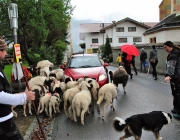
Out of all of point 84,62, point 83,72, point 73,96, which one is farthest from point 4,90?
point 84,62

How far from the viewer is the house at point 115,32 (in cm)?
5362

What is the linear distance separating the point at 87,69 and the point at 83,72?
42 cm

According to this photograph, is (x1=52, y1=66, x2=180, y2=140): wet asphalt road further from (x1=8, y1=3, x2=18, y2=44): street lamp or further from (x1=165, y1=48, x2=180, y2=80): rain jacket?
(x1=8, y1=3, x2=18, y2=44): street lamp

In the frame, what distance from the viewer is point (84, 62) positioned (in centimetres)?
1038

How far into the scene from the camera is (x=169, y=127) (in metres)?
5.65

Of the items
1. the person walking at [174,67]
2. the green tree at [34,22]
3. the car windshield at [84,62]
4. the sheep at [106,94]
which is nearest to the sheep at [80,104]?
the sheep at [106,94]

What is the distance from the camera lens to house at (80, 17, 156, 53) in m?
53.6

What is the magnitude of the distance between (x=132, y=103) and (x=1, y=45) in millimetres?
6353

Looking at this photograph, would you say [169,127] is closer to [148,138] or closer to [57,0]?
[148,138]

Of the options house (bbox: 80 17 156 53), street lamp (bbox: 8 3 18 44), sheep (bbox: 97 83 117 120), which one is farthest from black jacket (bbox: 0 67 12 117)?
house (bbox: 80 17 156 53)

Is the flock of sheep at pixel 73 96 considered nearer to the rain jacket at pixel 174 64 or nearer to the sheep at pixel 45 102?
the sheep at pixel 45 102

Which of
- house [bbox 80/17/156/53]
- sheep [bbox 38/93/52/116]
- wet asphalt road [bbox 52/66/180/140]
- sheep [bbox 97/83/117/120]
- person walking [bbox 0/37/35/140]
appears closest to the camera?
person walking [bbox 0/37/35/140]

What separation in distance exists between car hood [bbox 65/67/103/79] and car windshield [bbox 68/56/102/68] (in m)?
0.59

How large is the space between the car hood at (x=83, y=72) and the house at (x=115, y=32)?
43169 mm
